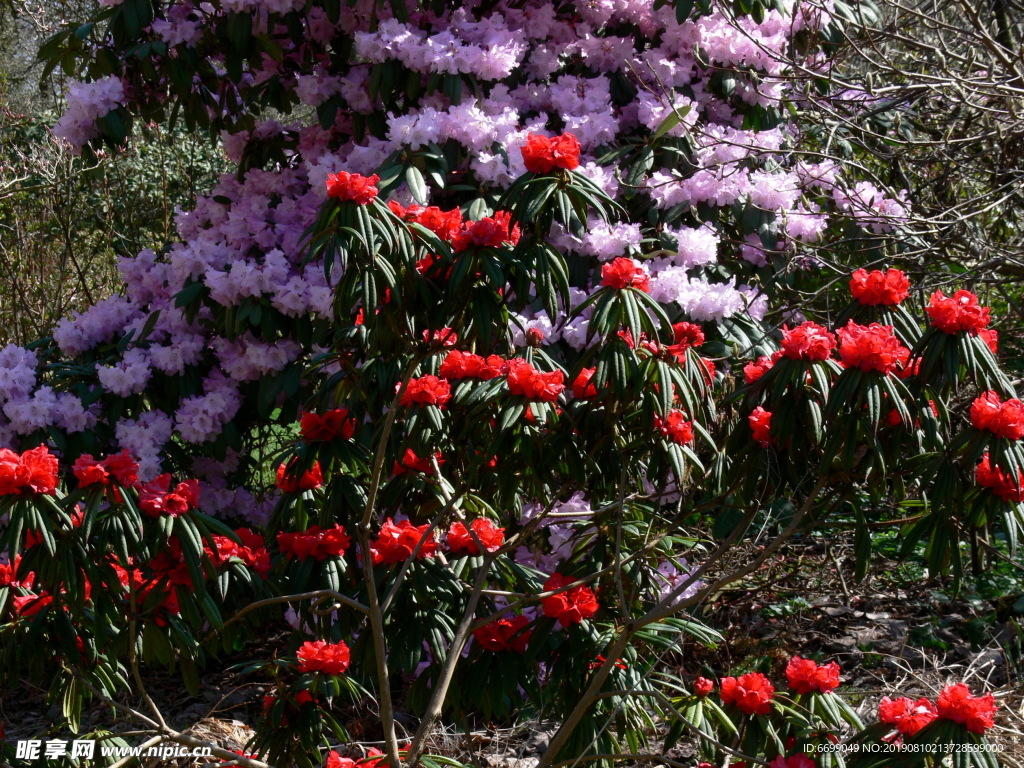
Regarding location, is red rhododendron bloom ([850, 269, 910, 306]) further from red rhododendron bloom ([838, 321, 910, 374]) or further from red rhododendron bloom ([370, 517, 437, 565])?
red rhododendron bloom ([370, 517, 437, 565])

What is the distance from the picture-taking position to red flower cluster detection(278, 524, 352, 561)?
6.95ft

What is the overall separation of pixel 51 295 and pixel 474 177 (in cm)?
349

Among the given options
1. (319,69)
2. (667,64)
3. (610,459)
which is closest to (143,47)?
(319,69)

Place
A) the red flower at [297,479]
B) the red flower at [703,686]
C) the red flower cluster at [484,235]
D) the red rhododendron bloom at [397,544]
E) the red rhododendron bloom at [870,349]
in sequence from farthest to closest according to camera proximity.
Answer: the red flower at [297,479] < the red rhododendron bloom at [397,544] < the red flower at [703,686] < the red flower cluster at [484,235] < the red rhododendron bloom at [870,349]

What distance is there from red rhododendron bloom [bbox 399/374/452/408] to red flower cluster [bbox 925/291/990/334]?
2.97 ft

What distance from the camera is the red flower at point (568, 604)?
6.73ft

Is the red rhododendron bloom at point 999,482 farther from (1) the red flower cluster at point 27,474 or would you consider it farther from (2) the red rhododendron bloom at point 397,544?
(1) the red flower cluster at point 27,474

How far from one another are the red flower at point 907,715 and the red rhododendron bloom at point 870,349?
0.53 metres

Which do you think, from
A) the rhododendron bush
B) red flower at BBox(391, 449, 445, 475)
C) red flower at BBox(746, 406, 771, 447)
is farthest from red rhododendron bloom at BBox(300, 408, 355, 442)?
red flower at BBox(746, 406, 771, 447)

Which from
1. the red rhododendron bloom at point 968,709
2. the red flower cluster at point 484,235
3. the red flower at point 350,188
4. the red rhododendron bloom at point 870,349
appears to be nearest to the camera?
the red rhododendron bloom at point 968,709

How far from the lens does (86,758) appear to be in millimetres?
1978

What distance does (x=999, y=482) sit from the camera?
5.17 ft

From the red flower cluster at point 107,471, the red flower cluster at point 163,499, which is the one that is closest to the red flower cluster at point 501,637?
the red flower cluster at point 163,499

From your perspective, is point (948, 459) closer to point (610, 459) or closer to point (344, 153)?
point (610, 459)
